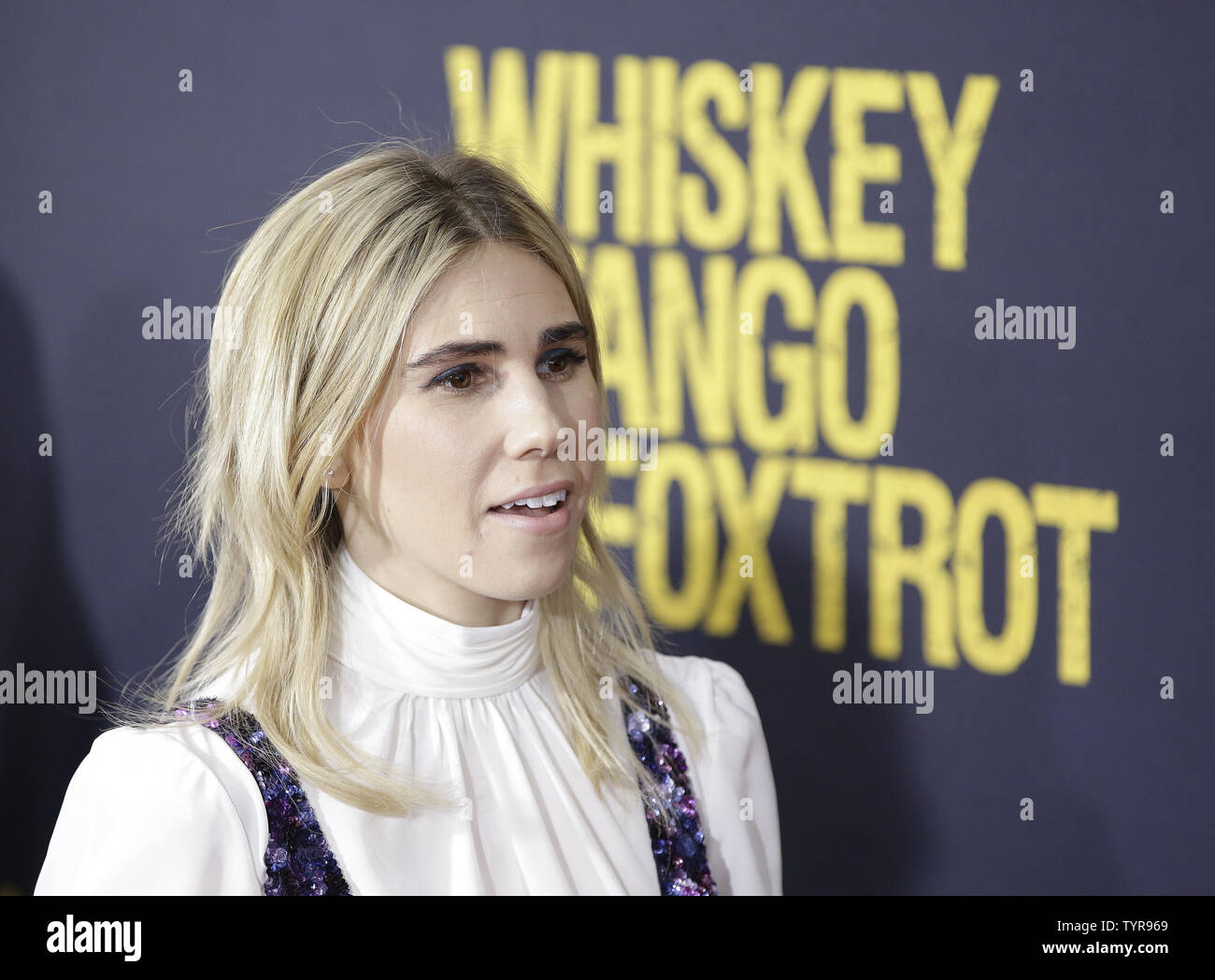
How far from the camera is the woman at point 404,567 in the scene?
1.25m

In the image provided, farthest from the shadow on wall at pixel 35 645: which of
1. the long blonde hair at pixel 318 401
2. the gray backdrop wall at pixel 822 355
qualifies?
the long blonde hair at pixel 318 401

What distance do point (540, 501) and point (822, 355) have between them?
Answer: 1.10 m

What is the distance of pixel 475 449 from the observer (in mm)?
1316

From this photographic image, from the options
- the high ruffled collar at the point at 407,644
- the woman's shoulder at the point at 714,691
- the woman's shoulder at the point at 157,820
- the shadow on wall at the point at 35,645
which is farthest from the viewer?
the shadow on wall at the point at 35,645

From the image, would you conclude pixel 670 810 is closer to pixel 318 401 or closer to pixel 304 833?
pixel 304 833

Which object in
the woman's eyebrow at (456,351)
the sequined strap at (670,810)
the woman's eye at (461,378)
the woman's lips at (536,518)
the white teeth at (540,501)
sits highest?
the woman's eyebrow at (456,351)

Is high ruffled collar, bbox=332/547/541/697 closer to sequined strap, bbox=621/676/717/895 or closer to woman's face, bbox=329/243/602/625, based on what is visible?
woman's face, bbox=329/243/602/625

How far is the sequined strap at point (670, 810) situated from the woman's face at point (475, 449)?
0.91 ft

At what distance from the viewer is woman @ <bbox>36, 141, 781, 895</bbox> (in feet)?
4.09

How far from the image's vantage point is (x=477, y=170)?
56.9 inches

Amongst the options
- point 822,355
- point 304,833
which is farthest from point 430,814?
point 822,355

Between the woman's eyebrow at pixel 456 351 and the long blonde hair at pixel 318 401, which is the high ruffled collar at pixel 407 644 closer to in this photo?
the long blonde hair at pixel 318 401

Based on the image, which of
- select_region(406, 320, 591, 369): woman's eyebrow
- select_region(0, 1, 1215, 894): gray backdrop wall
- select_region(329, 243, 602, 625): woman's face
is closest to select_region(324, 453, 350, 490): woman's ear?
select_region(329, 243, 602, 625): woman's face

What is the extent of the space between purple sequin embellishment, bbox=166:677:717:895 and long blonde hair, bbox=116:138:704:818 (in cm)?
2
